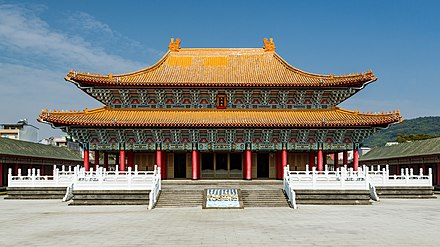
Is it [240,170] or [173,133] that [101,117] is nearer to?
[173,133]

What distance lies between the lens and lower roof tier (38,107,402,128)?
3941 cm

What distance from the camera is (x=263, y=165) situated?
146ft

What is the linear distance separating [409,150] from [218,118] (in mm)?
30864

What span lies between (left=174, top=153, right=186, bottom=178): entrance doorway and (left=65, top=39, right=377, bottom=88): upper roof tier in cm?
698

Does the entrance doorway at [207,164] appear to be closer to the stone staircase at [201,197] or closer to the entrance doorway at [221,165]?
the entrance doorway at [221,165]

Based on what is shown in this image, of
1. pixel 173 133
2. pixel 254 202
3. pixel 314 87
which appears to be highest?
pixel 314 87

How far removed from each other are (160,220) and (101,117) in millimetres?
20679

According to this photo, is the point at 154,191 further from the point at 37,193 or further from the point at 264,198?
the point at 37,193

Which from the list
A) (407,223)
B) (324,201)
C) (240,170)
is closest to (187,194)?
(324,201)

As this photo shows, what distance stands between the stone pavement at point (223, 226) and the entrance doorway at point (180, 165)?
15502 millimetres

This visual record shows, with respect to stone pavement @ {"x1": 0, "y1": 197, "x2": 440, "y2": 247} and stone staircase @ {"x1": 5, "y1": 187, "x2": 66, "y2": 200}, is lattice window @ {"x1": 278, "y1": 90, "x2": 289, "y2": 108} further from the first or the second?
stone staircase @ {"x1": 5, "y1": 187, "x2": 66, "y2": 200}

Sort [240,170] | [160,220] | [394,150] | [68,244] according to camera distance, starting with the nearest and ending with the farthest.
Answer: [68,244], [160,220], [240,170], [394,150]

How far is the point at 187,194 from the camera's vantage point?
106 feet

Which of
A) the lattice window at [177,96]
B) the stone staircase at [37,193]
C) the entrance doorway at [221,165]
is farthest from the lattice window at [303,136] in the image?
the stone staircase at [37,193]
